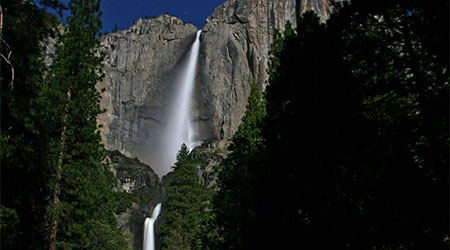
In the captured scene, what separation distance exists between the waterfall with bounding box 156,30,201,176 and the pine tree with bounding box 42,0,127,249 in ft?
181

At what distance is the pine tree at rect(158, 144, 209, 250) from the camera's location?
34.4m

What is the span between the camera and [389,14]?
20.6 ft

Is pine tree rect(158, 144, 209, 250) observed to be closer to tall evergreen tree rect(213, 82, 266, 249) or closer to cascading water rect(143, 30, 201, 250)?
tall evergreen tree rect(213, 82, 266, 249)

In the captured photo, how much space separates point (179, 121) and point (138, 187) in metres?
20.9

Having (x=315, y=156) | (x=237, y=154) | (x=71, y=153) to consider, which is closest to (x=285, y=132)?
(x=315, y=156)

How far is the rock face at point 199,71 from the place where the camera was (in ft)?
238

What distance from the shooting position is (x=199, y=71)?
75188mm

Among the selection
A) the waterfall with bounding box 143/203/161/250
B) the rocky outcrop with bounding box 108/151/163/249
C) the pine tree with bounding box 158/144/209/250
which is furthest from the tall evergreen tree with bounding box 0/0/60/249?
the rocky outcrop with bounding box 108/151/163/249

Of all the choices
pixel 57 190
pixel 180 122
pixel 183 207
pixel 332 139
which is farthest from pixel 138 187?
pixel 332 139

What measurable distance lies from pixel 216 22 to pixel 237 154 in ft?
216

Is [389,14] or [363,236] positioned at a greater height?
[389,14]

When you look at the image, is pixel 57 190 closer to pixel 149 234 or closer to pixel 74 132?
pixel 74 132

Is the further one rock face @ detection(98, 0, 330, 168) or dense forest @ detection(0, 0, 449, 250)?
rock face @ detection(98, 0, 330, 168)

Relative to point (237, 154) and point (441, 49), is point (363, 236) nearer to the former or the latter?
point (441, 49)
